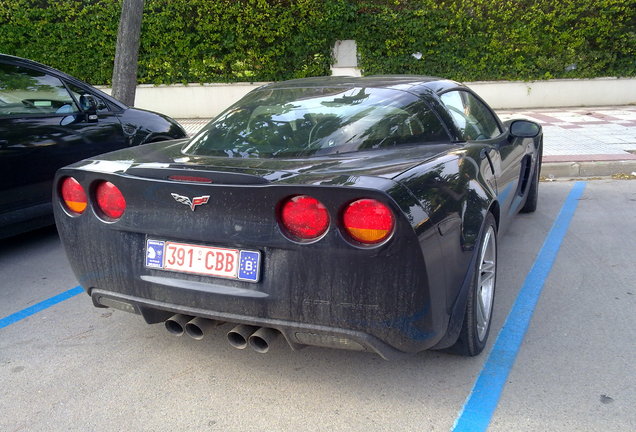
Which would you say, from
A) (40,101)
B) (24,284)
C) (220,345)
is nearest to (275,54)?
(40,101)

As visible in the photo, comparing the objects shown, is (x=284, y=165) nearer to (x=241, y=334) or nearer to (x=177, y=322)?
(x=241, y=334)

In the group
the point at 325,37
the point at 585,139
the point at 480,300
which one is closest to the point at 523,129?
the point at 480,300

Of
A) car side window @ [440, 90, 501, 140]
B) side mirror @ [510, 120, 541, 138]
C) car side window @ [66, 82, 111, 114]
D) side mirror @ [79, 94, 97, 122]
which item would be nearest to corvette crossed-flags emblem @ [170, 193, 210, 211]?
car side window @ [440, 90, 501, 140]

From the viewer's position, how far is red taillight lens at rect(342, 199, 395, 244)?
2.29 m

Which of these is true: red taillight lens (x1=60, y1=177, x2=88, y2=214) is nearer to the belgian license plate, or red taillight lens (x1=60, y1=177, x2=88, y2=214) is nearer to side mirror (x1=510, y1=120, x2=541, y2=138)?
the belgian license plate

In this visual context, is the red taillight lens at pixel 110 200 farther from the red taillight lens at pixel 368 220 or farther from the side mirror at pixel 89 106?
the side mirror at pixel 89 106

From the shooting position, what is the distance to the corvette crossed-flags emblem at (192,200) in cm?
250

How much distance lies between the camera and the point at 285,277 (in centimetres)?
241

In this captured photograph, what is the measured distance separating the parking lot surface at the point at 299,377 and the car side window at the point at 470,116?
1089mm

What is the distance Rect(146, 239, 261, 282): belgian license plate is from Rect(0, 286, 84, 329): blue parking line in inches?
62.3

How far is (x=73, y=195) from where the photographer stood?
2893 mm

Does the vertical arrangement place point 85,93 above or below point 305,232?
above

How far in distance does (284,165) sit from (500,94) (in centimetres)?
1180

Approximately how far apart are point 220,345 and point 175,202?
1037 mm
